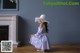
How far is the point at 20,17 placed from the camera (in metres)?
5.55

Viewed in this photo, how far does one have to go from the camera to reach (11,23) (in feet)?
17.3

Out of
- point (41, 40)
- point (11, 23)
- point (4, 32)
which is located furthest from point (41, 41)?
point (4, 32)

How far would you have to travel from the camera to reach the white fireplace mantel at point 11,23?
17.2 feet

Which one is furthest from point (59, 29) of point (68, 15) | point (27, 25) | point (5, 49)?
point (5, 49)

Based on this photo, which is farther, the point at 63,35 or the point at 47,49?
the point at 63,35

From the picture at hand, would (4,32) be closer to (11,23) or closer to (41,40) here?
(11,23)

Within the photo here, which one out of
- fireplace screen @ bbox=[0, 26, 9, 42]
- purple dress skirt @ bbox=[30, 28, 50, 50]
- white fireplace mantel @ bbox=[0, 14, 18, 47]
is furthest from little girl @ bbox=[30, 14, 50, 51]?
fireplace screen @ bbox=[0, 26, 9, 42]

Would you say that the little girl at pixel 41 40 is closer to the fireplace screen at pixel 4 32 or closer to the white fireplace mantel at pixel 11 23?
the white fireplace mantel at pixel 11 23

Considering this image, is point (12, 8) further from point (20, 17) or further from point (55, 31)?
point (55, 31)

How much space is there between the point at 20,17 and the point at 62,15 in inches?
48.2

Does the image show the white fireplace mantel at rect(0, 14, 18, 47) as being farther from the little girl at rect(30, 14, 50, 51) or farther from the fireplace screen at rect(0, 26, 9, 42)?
the little girl at rect(30, 14, 50, 51)

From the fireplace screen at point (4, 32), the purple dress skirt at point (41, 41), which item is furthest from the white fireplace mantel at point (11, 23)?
the purple dress skirt at point (41, 41)

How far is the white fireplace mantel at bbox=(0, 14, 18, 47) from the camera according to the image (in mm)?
5242

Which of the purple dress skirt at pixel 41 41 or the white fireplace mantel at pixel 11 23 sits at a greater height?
the white fireplace mantel at pixel 11 23
